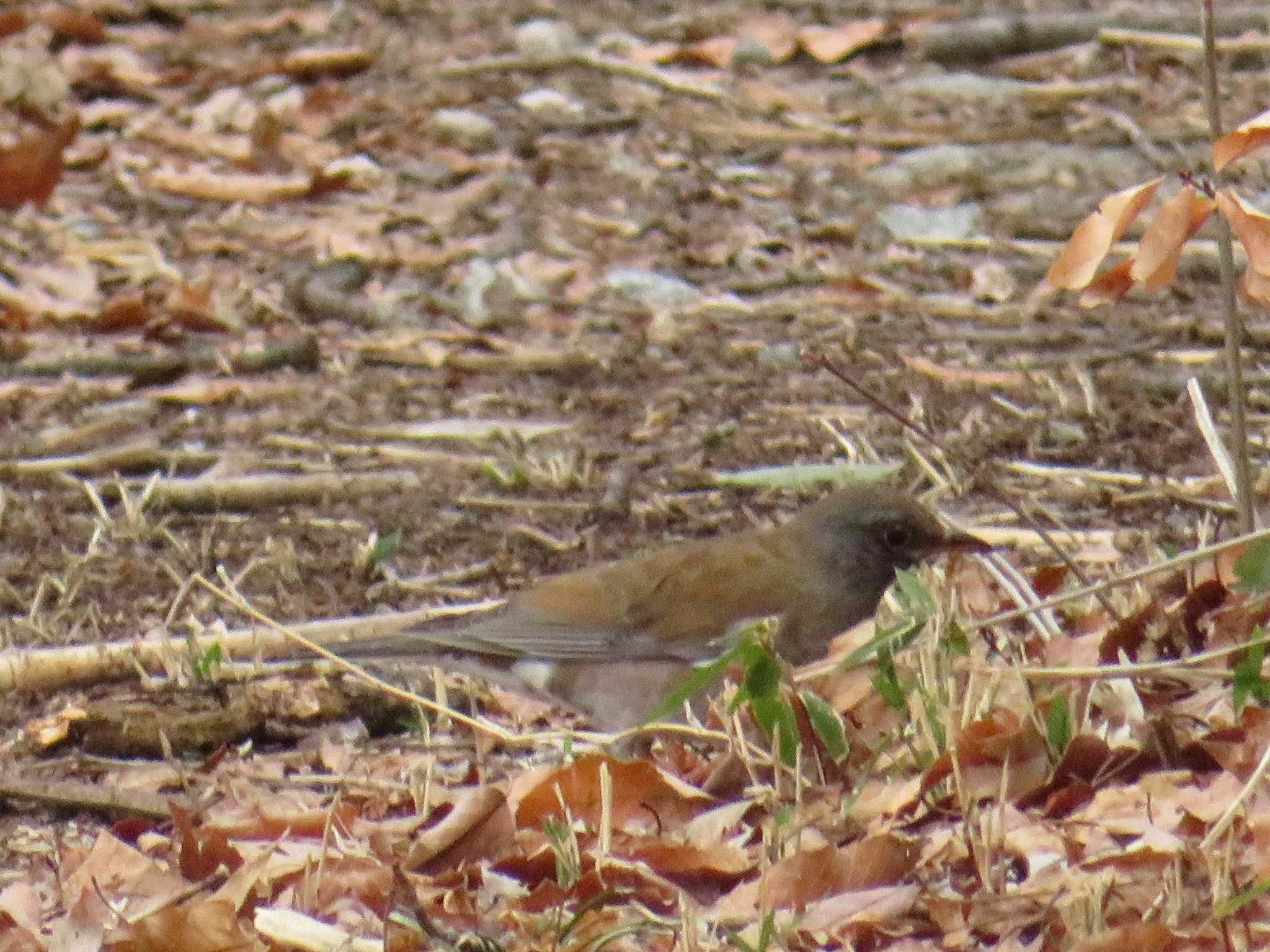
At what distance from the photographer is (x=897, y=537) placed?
629cm

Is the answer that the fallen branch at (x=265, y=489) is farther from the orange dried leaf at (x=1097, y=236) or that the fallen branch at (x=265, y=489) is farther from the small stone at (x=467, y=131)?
the small stone at (x=467, y=131)

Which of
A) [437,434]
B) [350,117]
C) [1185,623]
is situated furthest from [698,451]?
[350,117]

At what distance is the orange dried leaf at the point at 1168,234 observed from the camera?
3.94 m

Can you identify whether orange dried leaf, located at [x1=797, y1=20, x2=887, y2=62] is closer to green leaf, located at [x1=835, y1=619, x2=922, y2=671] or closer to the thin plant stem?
the thin plant stem

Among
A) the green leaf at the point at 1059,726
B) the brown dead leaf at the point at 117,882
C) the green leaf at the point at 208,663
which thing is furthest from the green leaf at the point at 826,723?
the green leaf at the point at 208,663

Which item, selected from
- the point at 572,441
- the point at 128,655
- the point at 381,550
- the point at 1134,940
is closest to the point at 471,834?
the point at 1134,940

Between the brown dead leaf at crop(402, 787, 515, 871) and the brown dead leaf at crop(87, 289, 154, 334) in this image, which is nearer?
the brown dead leaf at crop(402, 787, 515, 871)

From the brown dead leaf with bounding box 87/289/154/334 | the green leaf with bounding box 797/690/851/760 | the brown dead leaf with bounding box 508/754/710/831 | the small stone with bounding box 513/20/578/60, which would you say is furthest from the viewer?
the small stone with bounding box 513/20/578/60

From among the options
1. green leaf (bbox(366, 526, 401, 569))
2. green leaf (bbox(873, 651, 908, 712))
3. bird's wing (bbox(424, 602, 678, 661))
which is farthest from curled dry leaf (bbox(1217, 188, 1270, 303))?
green leaf (bbox(366, 526, 401, 569))

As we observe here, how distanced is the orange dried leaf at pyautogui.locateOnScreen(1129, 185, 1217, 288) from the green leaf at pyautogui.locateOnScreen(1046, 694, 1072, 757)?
33.9 inches

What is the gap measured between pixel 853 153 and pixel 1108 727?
7044 millimetres

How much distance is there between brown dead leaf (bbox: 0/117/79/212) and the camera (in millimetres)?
11203

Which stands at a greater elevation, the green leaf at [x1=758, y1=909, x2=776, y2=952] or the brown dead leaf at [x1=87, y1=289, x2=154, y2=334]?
the green leaf at [x1=758, y1=909, x2=776, y2=952]

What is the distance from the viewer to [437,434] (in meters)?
8.23
